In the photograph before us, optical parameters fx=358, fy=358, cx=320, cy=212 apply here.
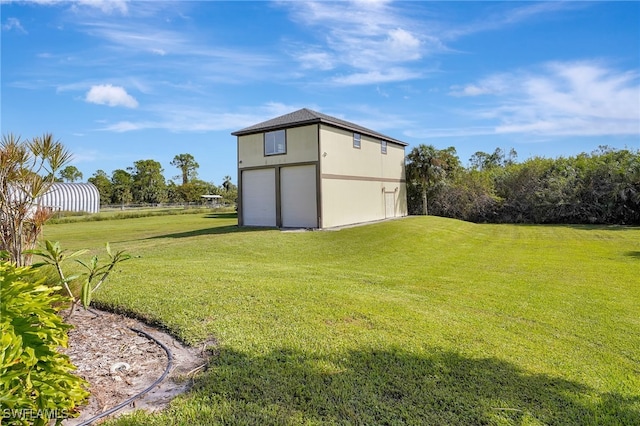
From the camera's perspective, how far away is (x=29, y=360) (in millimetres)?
1876

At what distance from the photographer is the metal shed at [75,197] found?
37.1 metres

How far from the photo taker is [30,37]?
20.7 ft

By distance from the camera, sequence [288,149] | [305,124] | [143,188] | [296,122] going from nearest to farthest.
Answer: [305,124]
[296,122]
[288,149]
[143,188]

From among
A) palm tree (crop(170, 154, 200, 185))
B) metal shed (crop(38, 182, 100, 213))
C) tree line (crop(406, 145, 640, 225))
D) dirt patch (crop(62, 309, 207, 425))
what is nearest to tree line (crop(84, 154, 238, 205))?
palm tree (crop(170, 154, 200, 185))

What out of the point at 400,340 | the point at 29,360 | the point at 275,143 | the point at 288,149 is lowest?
the point at 400,340

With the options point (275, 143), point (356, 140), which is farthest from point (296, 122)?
point (356, 140)

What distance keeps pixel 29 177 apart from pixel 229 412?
15.0 ft

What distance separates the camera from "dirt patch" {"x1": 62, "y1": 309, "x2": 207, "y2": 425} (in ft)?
8.82

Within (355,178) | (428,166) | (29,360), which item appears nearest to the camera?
(29,360)

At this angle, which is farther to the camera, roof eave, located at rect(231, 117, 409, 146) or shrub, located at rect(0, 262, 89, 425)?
roof eave, located at rect(231, 117, 409, 146)

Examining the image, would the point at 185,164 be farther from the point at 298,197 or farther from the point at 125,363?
the point at 125,363

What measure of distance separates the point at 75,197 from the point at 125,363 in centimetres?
4442

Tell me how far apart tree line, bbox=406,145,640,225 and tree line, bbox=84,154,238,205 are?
3785 cm

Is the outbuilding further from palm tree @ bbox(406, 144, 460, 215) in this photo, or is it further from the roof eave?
palm tree @ bbox(406, 144, 460, 215)
